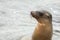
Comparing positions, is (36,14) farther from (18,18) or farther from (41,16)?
(18,18)

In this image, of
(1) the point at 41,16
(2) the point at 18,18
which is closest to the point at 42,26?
(1) the point at 41,16

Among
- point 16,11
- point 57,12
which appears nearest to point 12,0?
point 16,11

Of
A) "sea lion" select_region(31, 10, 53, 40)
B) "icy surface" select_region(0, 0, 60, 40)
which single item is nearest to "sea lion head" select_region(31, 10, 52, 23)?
"sea lion" select_region(31, 10, 53, 40)

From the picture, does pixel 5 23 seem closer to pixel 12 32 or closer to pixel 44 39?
pixel 12 32

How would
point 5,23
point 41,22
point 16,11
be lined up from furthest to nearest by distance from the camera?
point 16,11, point 5,23, point 41,22

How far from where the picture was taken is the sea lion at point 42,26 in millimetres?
2240

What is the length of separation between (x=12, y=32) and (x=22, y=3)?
2.13 metres

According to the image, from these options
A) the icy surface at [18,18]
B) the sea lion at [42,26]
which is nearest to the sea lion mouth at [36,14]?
the sea lion at [42,26]

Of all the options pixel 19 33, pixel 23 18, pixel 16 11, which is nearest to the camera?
pixel 19 33

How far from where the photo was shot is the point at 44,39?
2.28 metres

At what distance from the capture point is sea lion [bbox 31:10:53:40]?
2240mm

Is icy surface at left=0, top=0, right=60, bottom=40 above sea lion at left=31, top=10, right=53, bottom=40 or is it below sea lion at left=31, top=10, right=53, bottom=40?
below

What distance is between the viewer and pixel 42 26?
223 centimetres

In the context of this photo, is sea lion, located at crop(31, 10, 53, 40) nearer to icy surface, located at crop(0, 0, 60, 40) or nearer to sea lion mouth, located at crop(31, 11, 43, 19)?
sea lion mouth, located at crop(31, 11, 43, 19)
